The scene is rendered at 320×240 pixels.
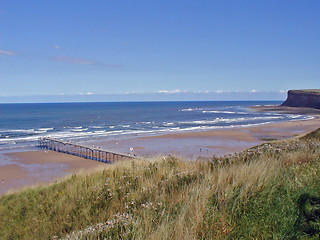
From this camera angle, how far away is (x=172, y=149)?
2942 cm

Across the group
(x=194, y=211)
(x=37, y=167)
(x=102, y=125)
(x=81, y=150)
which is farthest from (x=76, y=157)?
(x=102, y=125)

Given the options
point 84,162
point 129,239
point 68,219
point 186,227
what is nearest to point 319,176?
point 186,227

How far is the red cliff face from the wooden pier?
10562 centimetres

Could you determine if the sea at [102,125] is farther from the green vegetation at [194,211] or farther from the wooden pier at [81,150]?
the green vegetation at [194,211]

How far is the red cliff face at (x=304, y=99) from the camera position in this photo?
114 meters

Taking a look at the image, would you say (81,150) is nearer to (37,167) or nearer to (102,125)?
(37,167)

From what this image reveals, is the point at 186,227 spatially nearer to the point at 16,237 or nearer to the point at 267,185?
the point at 267,185

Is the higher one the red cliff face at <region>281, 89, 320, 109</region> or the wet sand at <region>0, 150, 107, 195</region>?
the red cliff face at <region>281, 89, 320, 109</region>

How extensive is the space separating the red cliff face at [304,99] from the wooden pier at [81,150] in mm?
105623

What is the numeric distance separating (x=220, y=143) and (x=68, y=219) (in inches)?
1131

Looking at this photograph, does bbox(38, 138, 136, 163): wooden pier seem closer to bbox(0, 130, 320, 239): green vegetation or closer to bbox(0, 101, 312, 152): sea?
bbox(0, 101, 312, 152): sea

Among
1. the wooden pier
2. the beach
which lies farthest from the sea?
the beach

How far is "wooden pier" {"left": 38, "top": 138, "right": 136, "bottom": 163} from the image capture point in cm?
2609

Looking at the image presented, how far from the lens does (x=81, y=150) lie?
100 feet
